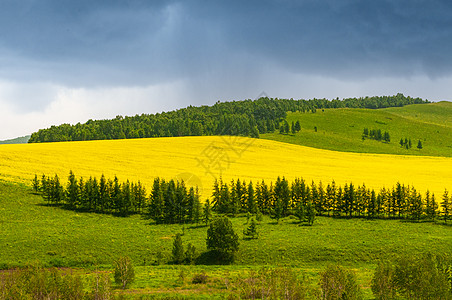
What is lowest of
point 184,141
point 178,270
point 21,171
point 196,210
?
point 178,270

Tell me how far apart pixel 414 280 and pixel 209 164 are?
8899 centimetres

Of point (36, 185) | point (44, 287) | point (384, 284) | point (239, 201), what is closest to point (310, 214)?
point (239, 201)

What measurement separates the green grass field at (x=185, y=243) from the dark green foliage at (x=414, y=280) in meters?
4.35

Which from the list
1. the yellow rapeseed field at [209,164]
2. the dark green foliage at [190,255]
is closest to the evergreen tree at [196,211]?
the yellow rapeseed field at [209,164]

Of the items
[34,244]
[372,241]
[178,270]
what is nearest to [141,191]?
[34,244]

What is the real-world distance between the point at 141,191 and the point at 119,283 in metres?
40.6

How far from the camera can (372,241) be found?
6638cm

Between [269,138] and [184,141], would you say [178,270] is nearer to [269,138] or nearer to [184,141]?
[184,141]

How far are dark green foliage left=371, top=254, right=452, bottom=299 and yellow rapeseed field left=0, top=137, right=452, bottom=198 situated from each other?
193 ft

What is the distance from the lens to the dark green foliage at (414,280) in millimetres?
37344

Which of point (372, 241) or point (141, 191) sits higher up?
point (141, 191)

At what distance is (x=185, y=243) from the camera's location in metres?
67.2

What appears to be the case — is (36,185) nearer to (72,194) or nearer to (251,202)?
(72,194)

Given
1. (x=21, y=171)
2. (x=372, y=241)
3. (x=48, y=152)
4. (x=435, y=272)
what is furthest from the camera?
(x=48, y=152)
